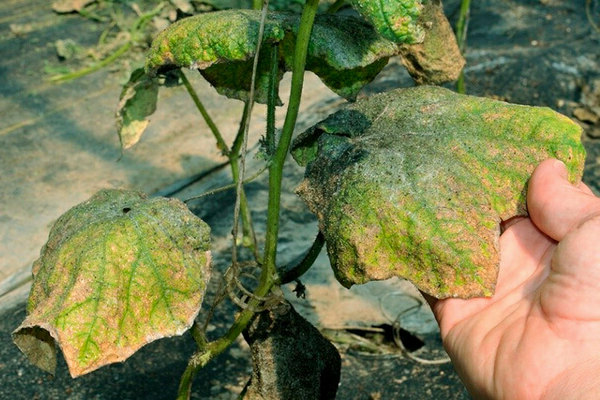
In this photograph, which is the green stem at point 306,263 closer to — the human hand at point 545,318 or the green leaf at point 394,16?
the human hand at point 545,318

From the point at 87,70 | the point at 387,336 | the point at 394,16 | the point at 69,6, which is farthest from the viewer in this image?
the point at 69,6

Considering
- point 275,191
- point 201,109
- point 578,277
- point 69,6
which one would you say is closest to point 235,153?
point 201,109

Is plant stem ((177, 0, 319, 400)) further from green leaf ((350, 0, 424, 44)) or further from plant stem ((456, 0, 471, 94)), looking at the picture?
plant stem ((456, 0, 471, 94))

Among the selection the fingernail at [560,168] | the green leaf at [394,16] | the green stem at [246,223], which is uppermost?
the green leaf at [394,16]

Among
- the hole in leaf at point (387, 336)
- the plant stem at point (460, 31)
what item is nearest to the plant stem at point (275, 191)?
the hole in leaf at point (387, 336)

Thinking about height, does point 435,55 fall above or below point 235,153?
above

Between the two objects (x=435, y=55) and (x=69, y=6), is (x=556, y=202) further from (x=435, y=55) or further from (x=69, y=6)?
(x=69, y=6)

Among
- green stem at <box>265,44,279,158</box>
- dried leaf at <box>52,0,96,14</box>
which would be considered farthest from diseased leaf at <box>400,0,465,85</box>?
dried leaf at <box>52,0,96,14</box>
